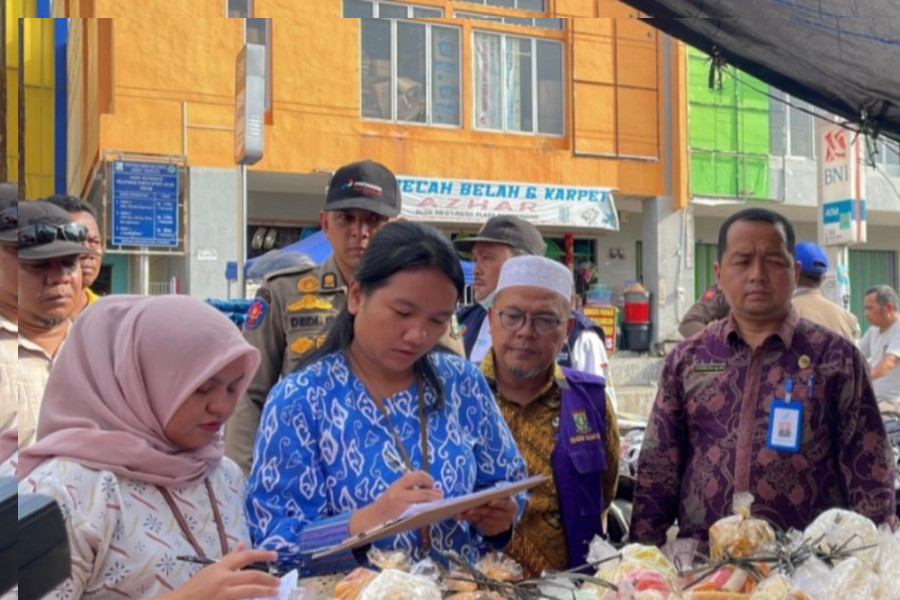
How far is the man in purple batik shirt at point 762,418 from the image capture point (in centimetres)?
224

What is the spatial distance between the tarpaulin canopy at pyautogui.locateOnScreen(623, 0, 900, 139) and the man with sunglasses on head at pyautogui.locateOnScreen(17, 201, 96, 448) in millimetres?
1213

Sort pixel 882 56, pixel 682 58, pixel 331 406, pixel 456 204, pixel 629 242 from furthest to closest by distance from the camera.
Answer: pixel 629 242
pixel 456 204
pixel 682 58
pixel 882 56
pixel 331 406

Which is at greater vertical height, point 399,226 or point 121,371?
point 399,226

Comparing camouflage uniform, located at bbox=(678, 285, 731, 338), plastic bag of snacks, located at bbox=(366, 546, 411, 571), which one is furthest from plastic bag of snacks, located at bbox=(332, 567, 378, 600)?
camouflage uniform, located at bbox=(678, 285, 731, 338)

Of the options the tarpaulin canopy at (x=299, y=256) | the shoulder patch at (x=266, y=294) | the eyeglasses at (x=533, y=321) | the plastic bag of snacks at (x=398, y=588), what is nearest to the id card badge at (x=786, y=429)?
the eyeglasses at (x=533, y=321)

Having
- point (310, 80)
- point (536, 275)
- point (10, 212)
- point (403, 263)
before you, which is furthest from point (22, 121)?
point (536, 275)

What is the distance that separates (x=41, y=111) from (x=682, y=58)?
151cm

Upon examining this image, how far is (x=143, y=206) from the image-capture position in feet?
5.96

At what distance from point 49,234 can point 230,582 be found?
658mm

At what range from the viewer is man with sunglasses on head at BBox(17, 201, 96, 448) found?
52.9 inches

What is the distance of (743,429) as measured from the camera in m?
2.27

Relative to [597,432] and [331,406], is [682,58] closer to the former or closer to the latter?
[597,432]

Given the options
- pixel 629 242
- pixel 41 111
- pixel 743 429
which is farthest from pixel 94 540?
pixel 629 242

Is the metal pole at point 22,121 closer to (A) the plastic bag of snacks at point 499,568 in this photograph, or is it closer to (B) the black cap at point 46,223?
(B) the black cap at point 46,223
